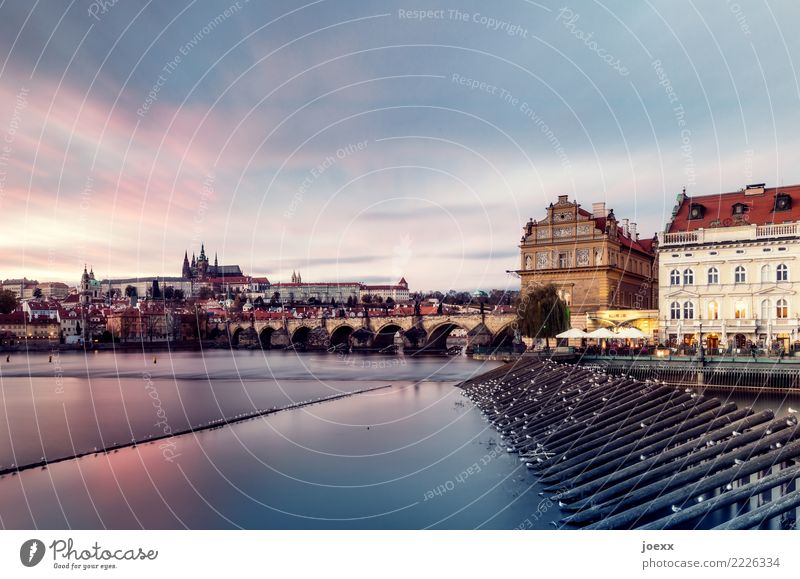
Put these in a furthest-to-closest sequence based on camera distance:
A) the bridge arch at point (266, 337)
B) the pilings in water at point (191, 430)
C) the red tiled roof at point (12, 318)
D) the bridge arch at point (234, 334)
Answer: the bridge arch at point (234, 334) < the bridge arch at point (266, 337) < the red tiled roof at point (12, 318) < the pilings in water at point (191, 430)

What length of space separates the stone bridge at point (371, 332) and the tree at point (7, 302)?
16743mm

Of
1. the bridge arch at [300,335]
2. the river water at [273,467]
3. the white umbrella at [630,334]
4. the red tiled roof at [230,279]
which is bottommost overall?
the river water at [273,467]

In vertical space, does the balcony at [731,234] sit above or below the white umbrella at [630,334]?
above

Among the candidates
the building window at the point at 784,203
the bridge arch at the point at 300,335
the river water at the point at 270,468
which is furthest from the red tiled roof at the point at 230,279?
the building window at the point at 784,203

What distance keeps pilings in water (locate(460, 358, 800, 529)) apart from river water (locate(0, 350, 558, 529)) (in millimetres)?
540

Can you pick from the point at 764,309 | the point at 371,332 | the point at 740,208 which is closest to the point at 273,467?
the point at 764,309

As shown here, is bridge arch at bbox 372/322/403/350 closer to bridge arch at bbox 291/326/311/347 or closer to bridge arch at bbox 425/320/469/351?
bridge arch at bbox 425/320/469/351

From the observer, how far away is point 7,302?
4956 cm

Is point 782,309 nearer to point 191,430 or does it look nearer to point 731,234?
point 731,234

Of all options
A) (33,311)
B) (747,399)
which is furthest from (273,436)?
(33,311)

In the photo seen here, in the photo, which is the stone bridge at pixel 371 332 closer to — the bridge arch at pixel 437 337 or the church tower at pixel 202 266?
the bridge arch at pixel 437 337
